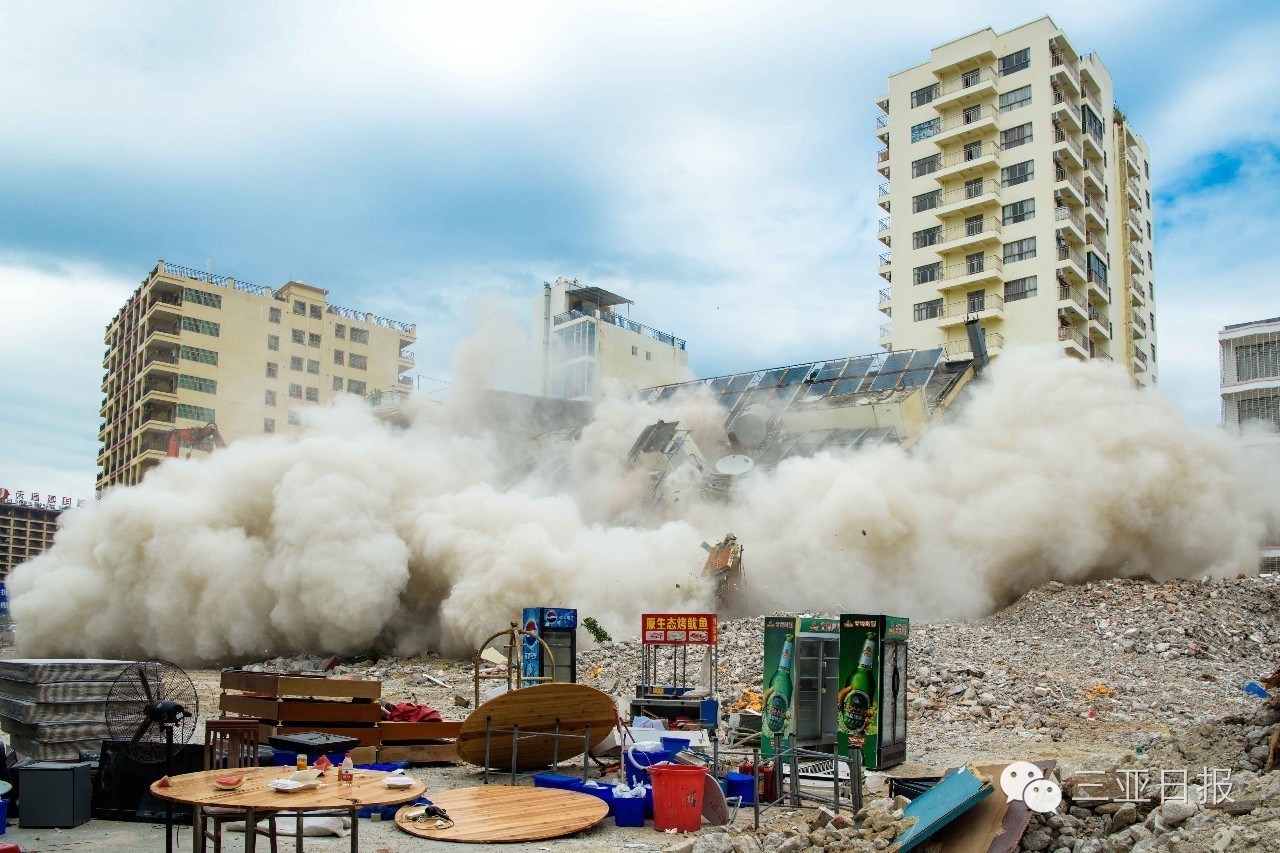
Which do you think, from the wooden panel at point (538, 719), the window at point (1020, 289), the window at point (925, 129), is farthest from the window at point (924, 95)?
the wooden panel at point (538, 719)

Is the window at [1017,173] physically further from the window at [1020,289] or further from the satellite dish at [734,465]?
the satellite dish at [734,465]

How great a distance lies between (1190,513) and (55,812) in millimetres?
30439

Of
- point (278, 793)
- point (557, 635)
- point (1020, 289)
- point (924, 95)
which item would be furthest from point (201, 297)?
point (278, 793)

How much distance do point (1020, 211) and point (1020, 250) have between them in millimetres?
2132

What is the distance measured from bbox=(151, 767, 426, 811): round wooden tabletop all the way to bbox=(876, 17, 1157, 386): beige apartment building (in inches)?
1816

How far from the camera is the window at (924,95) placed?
56188 millimetres

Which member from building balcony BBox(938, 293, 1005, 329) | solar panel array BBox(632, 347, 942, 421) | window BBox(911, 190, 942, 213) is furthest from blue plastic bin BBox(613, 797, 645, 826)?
window BBox(911, 190, 942, 213)

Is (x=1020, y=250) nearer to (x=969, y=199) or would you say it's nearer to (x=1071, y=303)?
(x=969, y=199)

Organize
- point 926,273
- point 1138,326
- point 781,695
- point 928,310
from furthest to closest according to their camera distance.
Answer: point 1138,326, point 926,273, point 928,310, point 781,695

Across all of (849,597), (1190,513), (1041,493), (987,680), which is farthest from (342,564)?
(1190,513)

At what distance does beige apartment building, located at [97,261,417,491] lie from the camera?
2547 inches

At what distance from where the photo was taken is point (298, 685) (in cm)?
1443

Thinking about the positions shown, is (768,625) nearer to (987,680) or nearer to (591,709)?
(591,709)

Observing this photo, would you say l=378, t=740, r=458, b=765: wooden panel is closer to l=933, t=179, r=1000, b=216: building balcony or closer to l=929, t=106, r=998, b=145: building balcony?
l=933, t=179, r=1000, b=216: building balcony
